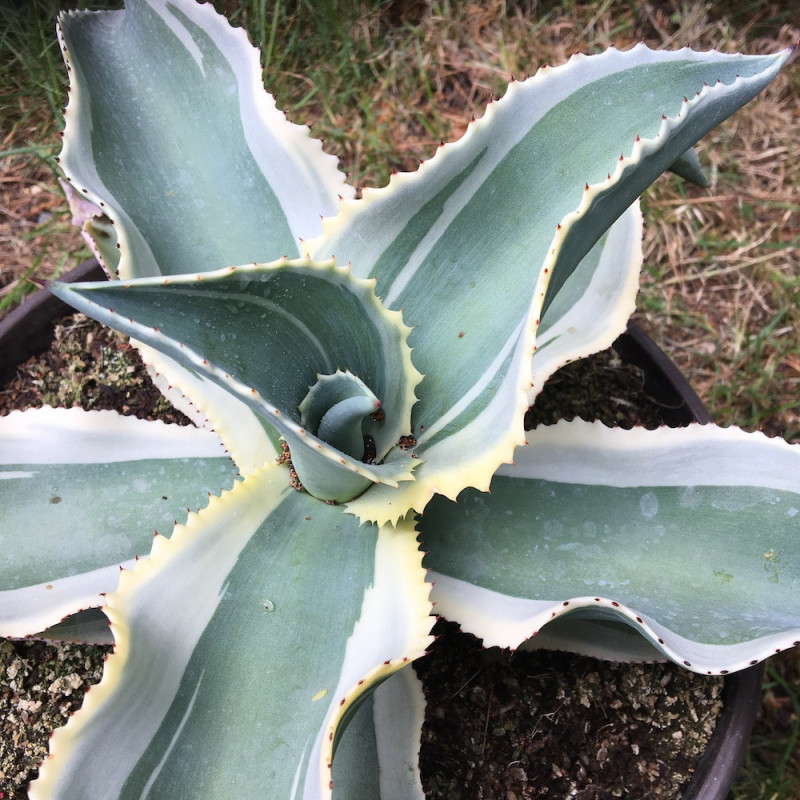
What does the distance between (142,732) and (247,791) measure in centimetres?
10

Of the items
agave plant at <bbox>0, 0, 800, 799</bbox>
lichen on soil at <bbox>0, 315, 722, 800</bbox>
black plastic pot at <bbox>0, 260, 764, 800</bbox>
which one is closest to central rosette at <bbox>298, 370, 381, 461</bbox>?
agave plant at <bbox>0, 0, 800, 799</bbox>

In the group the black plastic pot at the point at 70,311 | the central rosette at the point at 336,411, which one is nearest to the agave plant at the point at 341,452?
the central rosette at the point at 336,411

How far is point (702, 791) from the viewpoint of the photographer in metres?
0.94

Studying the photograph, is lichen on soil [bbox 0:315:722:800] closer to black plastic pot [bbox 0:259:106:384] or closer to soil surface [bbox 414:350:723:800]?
soil surface [bbox 414:350:723:800]

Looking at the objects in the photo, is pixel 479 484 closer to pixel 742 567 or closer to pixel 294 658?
pixel 294 658

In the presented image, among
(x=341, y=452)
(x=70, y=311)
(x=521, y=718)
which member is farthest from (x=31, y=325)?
(x=521, y=718)

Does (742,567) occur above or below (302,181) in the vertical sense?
below

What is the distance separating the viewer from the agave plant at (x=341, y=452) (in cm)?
64

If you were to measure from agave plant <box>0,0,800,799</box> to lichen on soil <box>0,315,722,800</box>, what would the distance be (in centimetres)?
10

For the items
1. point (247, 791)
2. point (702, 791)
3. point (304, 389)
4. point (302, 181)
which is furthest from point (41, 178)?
point (702, 791)

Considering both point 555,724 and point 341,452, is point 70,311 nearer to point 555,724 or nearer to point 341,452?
point 341,452

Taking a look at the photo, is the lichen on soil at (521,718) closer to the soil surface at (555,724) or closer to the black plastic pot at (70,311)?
the soil surface at (555,724)

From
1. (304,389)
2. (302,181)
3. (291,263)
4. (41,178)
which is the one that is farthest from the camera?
(41,178)

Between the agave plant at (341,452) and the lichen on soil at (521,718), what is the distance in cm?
10
